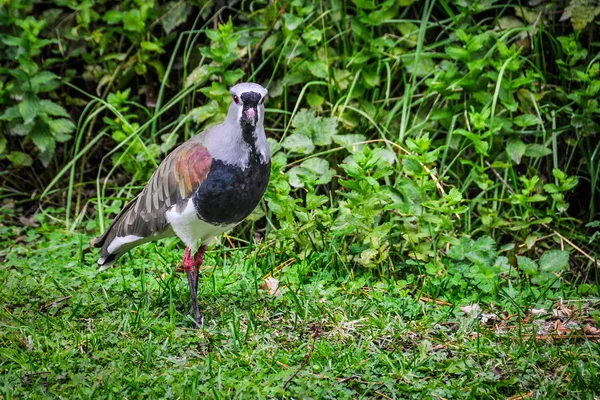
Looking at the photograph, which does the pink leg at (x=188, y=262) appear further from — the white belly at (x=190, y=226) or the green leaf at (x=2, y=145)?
the green leaf at (x=2, y=145)

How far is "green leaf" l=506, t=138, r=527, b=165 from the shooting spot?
5.23m

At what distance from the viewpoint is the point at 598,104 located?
5316mm

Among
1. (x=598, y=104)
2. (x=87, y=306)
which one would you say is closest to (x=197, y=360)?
(x=87, y=306)

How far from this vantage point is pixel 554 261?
476 centimetres

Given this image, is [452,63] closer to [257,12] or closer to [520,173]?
[520,173]

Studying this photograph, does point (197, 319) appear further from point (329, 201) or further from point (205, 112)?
point (205, 112)

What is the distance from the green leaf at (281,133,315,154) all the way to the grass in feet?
2.39

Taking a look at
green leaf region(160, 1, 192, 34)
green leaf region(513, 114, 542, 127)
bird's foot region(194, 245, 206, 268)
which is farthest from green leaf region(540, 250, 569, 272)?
green leaf region(160, 1, 192, 34)

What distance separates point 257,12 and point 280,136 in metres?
0.99

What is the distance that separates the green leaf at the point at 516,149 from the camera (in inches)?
206

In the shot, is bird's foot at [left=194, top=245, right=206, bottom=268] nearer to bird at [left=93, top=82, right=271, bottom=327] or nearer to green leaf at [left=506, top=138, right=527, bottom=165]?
bird at [left=93, top=82, right=271, bottom=327]

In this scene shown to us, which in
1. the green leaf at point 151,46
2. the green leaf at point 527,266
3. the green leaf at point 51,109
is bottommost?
the green leaf at point 527,266

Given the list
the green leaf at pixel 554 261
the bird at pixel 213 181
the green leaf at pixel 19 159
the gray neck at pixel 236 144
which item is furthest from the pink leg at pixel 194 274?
the green leaf at pixel 19 159

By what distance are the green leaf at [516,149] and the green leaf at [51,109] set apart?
352cm
